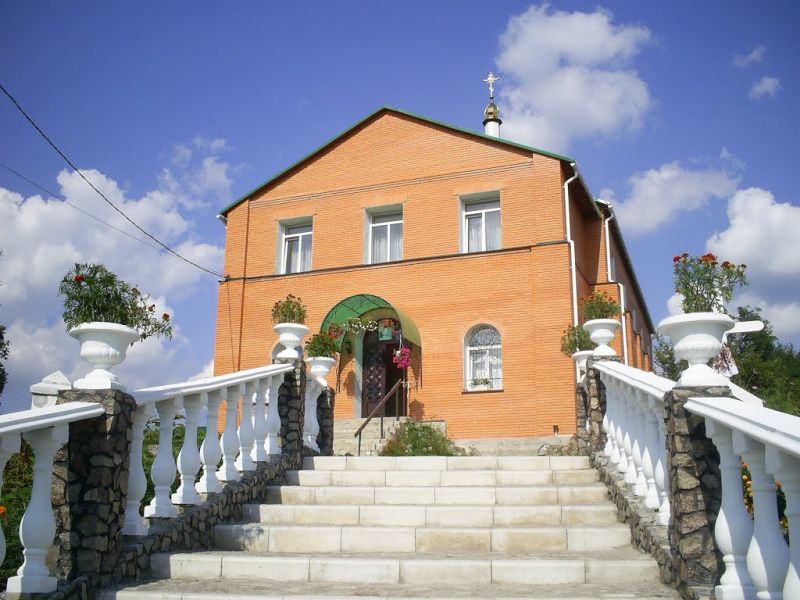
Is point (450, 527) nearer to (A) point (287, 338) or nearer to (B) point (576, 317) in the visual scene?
(A) point (287, 338)

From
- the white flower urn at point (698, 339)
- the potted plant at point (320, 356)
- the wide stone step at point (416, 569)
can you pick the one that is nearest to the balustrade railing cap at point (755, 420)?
the white flower urn at point (698, 339)

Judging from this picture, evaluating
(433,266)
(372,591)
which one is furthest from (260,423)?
(433,266)

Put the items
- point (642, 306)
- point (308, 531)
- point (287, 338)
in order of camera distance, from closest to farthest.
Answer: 1. point (308, 531)
2. point (287, 338)
3. point (642, 306)

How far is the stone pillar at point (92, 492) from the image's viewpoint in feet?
13.3

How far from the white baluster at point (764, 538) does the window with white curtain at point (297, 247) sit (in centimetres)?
1528

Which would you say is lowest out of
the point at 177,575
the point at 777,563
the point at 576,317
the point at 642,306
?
the point at 177,575

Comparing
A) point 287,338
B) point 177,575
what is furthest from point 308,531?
point 287,338

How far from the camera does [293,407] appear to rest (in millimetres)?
7406

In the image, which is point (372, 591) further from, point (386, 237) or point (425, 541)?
point (386, 237)

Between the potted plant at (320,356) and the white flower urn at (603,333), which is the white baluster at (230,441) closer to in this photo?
the potted plant at (320,356)

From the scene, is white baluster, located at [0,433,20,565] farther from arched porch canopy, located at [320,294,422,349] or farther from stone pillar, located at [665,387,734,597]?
arched porch canopy, located at [320,294,422,349]

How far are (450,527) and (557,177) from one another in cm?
1150

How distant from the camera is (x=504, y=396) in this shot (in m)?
14.7

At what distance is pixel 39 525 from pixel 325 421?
5.14 metres
